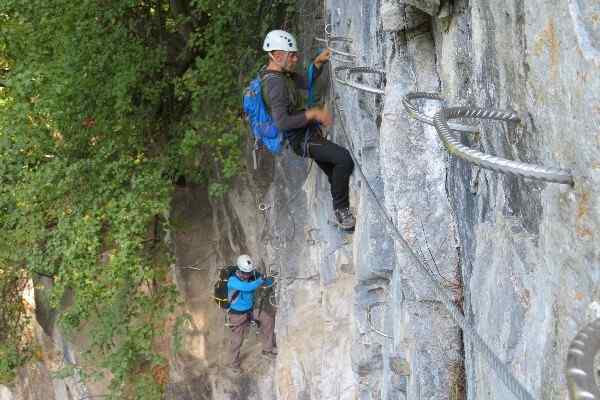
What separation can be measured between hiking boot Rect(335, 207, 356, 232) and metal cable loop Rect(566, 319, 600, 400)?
4.46 meters

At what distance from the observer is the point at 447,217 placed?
304cm

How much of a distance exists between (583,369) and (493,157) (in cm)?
54

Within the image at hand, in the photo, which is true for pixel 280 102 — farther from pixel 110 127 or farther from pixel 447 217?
pixel 110 127

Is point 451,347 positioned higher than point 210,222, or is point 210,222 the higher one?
point 210,222

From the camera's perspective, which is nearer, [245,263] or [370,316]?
[370,316]

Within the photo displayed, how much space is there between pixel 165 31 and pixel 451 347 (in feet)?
20.6

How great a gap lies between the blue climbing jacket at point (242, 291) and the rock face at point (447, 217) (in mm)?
438

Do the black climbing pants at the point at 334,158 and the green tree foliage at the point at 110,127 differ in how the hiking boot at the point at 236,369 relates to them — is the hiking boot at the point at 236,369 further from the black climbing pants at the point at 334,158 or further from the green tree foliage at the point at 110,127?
the black climbing pants at the point at 334,158

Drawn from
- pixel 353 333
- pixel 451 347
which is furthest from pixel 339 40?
pixel 451 347

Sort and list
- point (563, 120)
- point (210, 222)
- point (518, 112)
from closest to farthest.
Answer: point (563, 120) → point (518, 112) → point (210, 222)

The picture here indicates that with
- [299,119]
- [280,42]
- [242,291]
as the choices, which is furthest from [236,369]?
[280,42]

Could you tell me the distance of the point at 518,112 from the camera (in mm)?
1738

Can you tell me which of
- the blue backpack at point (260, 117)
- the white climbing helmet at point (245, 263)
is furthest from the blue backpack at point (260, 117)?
the white climbing helmet at point (245, 263)

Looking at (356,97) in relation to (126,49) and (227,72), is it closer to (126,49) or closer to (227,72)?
(227,72)
